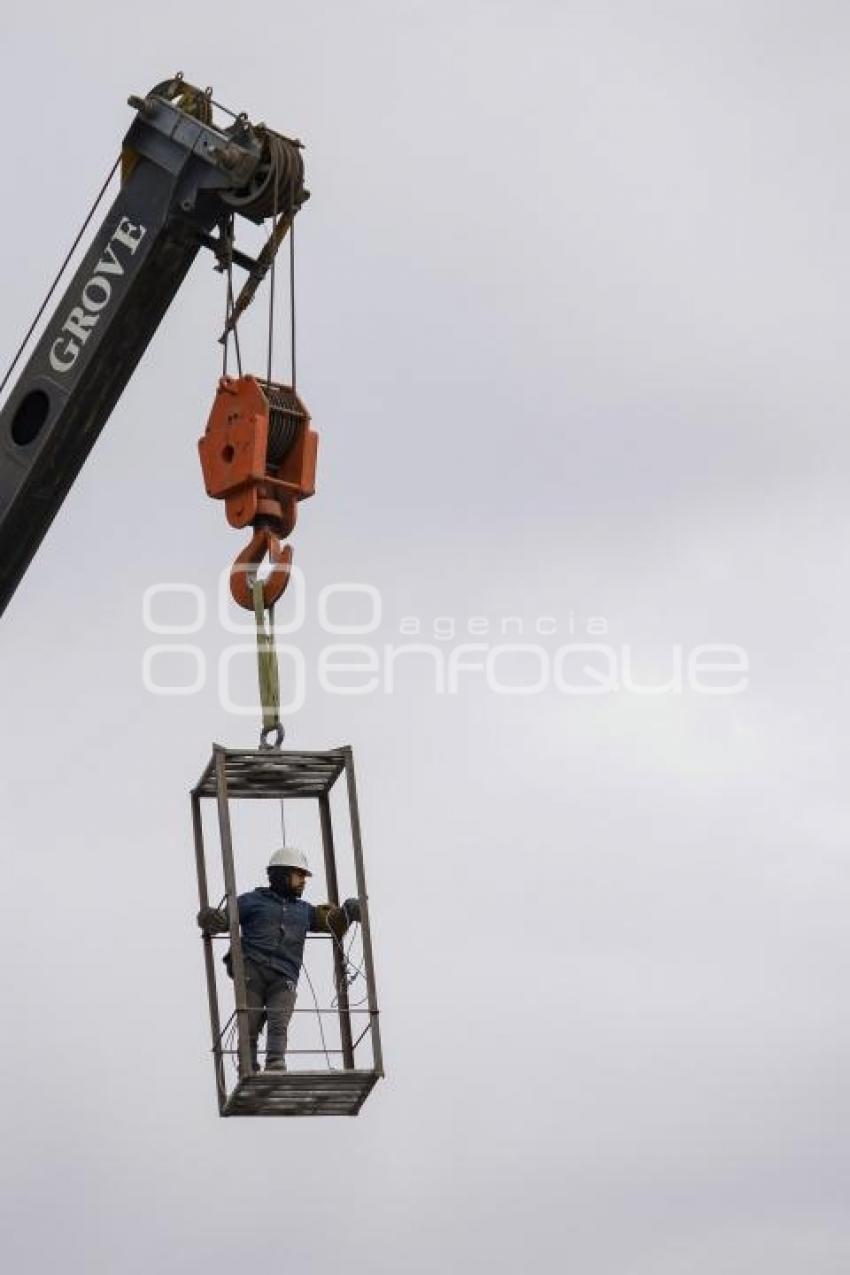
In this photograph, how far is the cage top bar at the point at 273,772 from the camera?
87.1 feet

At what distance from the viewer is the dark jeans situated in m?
27.2

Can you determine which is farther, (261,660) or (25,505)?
(25,505)

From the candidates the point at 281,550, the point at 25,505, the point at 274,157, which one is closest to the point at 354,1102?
the point at 281,550

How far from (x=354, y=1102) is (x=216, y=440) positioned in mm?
6156

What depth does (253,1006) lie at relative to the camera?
27266 millimetres

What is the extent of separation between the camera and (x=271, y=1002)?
27.5m

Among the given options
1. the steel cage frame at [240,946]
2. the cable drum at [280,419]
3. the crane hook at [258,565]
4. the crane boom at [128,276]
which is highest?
the crane boom at [128,276]

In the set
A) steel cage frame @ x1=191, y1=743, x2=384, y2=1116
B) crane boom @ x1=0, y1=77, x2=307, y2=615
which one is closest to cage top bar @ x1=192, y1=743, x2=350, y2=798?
steel cage frame @ x1=191, y1=743, x2=384, y2=1116

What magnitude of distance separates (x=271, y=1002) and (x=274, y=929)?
65 centimetres

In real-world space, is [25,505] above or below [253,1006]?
above

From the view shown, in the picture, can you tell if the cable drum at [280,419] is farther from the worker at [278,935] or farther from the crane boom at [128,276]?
the worker at [278,935]

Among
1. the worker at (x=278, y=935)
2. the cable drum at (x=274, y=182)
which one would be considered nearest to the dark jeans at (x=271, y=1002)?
the worker at (x=278, y=935)

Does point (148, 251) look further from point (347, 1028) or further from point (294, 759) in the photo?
point (347, 1028)

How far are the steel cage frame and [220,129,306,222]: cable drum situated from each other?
18.7 feet
